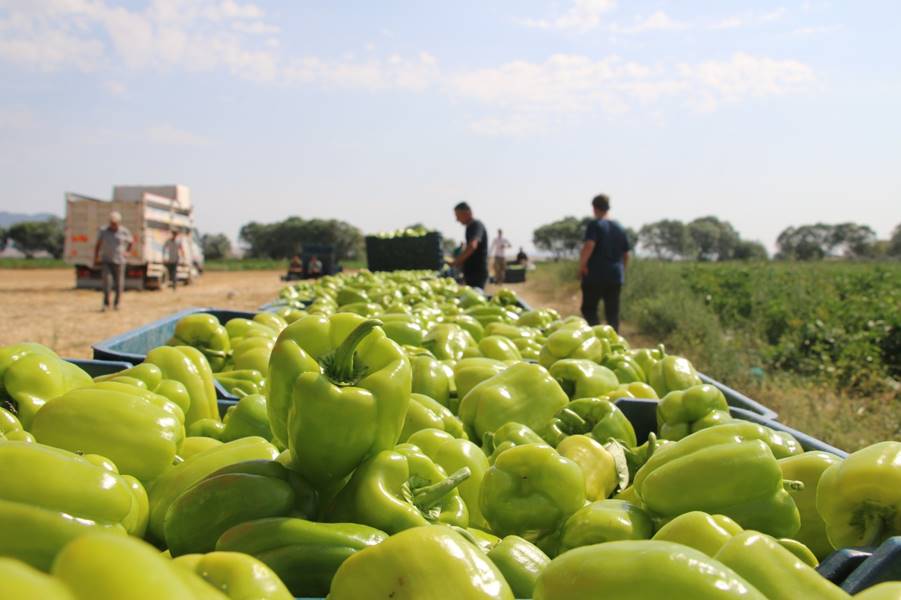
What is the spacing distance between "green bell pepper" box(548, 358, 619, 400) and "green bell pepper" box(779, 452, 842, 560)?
1187 mm

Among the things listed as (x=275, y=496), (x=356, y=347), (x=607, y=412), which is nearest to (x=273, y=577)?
(x=275, y=496)

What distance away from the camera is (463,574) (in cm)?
131

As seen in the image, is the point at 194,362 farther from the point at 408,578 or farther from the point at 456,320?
the point at 456,320

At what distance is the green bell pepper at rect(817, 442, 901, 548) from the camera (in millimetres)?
1673

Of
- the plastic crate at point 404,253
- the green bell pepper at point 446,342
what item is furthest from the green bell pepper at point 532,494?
the plastic crate at point 404,253

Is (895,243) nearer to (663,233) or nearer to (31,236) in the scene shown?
(663,233)

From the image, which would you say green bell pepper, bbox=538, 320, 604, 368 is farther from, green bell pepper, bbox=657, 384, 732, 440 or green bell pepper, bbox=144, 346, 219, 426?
green bell pepper, bbox=144, 346, 219, 426

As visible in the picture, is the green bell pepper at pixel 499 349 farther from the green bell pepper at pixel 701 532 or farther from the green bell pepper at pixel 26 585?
the green bell pepper at pixel 26 585

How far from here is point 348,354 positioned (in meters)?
1.92

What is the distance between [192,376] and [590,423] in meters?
1.57

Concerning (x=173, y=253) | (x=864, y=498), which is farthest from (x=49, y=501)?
(x=173, y=253)

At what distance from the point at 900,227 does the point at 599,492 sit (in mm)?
108744

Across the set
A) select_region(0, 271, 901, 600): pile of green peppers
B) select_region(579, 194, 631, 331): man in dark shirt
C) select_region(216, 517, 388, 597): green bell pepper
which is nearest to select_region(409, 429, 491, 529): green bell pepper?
select_region(0, 271, 901, 600): pile of green peppers

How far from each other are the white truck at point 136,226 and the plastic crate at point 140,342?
18.7 m
